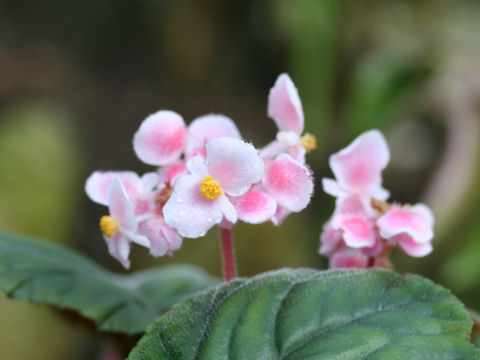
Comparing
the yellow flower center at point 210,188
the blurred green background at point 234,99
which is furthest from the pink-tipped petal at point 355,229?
the blurred green background at point 234,99

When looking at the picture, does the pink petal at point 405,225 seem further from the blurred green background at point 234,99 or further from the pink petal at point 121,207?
the blurred green background at point 234,99

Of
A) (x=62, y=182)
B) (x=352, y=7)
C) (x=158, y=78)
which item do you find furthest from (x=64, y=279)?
(x=158, y=78)

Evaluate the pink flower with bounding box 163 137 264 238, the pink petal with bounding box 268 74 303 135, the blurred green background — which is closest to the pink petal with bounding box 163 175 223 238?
the pink flower with bounding box 163 137 264 238

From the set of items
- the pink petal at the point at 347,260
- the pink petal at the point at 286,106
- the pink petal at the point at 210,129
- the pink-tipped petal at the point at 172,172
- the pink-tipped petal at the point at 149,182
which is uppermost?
the pink petal at the point at 286,106

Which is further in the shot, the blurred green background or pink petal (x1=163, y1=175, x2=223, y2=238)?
the blurred green background

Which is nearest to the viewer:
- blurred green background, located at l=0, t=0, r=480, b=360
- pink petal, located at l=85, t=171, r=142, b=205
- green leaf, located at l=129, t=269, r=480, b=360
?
green leaf, located at l=129, t=269, r=480, b=360

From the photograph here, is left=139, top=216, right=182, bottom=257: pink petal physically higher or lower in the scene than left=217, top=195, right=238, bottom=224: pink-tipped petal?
lower

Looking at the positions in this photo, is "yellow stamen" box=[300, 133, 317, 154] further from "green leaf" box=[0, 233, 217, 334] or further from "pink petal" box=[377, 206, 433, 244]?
"green leaf" box=[0, 233, 217, 334]

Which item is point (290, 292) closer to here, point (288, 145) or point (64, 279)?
point (288, 145)
